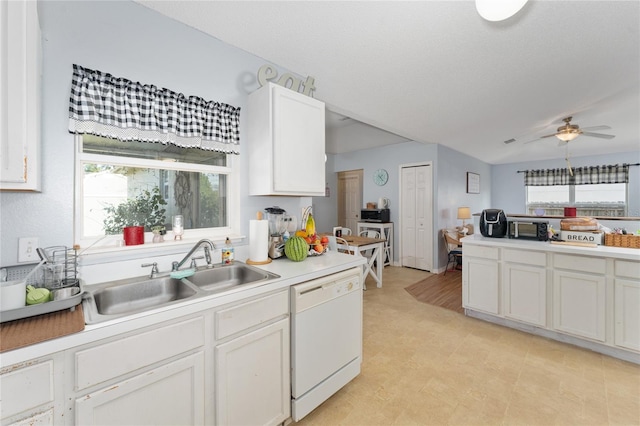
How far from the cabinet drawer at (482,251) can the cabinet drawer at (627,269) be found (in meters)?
0.85

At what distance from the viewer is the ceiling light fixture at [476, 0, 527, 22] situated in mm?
1388

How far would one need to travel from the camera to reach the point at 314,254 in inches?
85.3

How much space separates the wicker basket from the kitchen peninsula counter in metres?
0.08

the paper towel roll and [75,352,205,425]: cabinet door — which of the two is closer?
[75,352,205,425]: cabinet door

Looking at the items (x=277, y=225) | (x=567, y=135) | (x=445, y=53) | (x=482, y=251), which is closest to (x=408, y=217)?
(x=482, y=251)

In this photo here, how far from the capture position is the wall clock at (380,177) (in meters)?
5.76

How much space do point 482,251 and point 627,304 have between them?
109 cm

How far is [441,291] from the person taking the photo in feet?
13.1

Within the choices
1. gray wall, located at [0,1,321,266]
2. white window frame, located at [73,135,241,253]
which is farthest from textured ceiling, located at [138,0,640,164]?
white window frame, located at [73,135,241,253]

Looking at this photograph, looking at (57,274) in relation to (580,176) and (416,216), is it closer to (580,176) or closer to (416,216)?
(416,216)

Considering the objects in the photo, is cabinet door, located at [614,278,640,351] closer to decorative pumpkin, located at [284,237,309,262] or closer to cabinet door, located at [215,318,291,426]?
decorative pumpkin, located at [284,237,309,262]

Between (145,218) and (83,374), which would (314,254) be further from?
(83,374)

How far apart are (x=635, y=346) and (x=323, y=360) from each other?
257 centimetres

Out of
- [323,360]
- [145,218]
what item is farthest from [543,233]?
[145,218]
